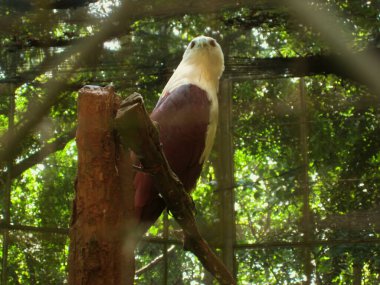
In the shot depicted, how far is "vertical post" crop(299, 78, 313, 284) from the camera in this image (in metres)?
3.56

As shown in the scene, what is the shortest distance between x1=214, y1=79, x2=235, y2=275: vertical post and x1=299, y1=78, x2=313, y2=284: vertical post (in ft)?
1.53

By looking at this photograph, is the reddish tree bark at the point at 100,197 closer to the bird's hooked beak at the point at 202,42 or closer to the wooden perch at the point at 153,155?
the wooden perch at the point at 153,155

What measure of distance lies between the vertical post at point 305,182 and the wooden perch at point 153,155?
6.09 feet

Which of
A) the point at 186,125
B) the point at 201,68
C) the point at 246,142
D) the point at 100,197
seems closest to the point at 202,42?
the point at 201,68

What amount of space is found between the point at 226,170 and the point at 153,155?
2.36 metres

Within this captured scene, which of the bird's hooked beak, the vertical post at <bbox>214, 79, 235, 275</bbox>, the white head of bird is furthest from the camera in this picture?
the vertical post at <bbox>214, 79, 235, 275</bbox>

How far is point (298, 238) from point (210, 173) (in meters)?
0.73

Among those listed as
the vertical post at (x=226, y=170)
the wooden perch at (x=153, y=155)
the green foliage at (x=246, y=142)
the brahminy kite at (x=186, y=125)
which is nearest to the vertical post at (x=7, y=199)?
the green foliage at (x=246, y=142)

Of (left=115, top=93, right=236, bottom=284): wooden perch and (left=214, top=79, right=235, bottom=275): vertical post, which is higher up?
(left=214, top=79, right=235, bottom=275): vertical post

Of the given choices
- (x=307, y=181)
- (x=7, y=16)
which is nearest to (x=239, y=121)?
(x=307, y=181)

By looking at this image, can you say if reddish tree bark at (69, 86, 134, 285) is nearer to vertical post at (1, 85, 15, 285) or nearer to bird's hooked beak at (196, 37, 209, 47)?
bird's hooked beak at (196, 37, 209, 47)

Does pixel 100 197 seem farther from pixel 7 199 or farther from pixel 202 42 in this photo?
pixel 7 199

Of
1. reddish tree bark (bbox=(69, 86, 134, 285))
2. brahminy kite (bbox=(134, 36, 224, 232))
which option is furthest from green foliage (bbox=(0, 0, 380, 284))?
reddish tree bark (bbox=(69, 86, 134, 285))

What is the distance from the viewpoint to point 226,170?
380cm
